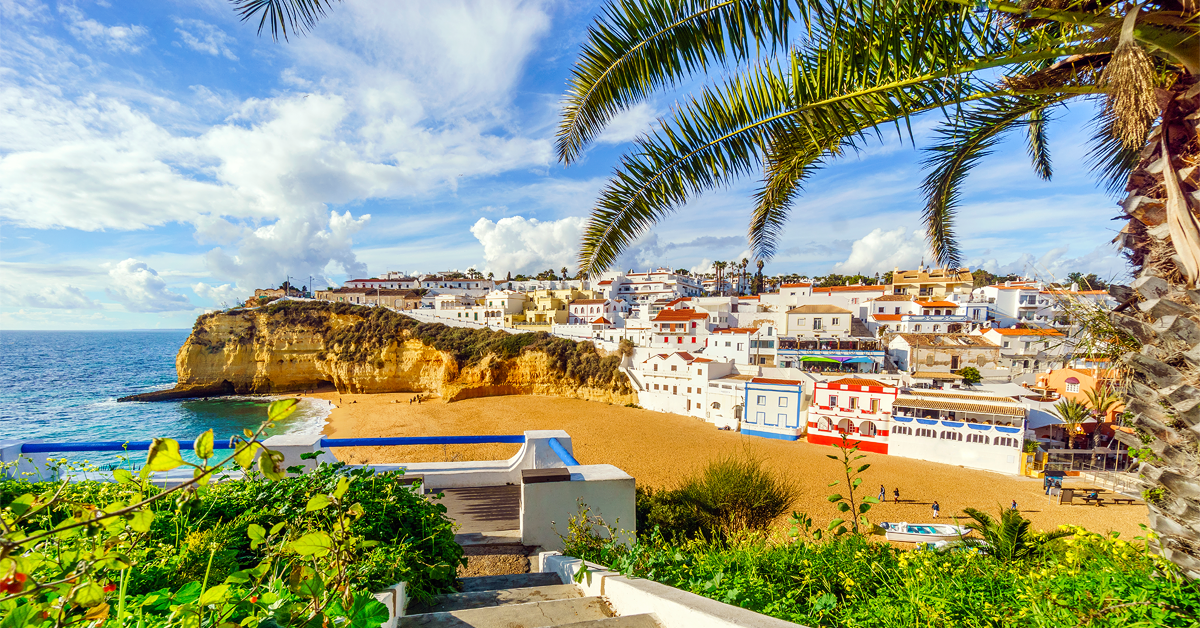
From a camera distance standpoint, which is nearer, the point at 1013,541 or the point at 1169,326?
the point at 1169,326

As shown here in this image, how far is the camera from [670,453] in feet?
71.3

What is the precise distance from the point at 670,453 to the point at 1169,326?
66.7 ft

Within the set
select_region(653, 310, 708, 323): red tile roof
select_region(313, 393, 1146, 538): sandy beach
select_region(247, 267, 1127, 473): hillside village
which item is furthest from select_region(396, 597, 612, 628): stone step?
select_region(653, 310, 708, 323): red tile roof

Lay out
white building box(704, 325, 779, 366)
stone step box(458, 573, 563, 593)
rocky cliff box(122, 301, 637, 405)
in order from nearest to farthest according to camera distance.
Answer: stone step box(458, 573, 563, 593) → white building box(704, 325, 779, 366) → rocky cliff box(122, 301, 637, 405)

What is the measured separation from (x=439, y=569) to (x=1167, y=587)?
3654 millimetres

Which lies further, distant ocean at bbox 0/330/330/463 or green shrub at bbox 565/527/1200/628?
distant ocean at bbox 0/330/330/463

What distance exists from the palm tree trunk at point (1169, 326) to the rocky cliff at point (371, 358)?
30965 mm

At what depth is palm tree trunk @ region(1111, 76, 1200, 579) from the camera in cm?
236

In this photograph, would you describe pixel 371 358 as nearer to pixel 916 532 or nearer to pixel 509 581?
pixel 916 532

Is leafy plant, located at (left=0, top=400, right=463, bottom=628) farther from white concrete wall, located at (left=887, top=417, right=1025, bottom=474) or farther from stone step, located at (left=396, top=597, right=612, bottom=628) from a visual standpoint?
white concrete wall, located at (left=887, top=417, right=1025, bottom=474)

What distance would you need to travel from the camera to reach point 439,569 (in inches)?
113

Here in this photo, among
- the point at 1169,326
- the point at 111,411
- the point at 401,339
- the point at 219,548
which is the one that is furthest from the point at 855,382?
the point at 111,411

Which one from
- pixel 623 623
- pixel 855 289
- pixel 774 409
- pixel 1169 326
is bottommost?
pixel 774 409

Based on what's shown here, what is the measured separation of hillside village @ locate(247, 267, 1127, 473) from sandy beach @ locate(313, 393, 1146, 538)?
146cm
